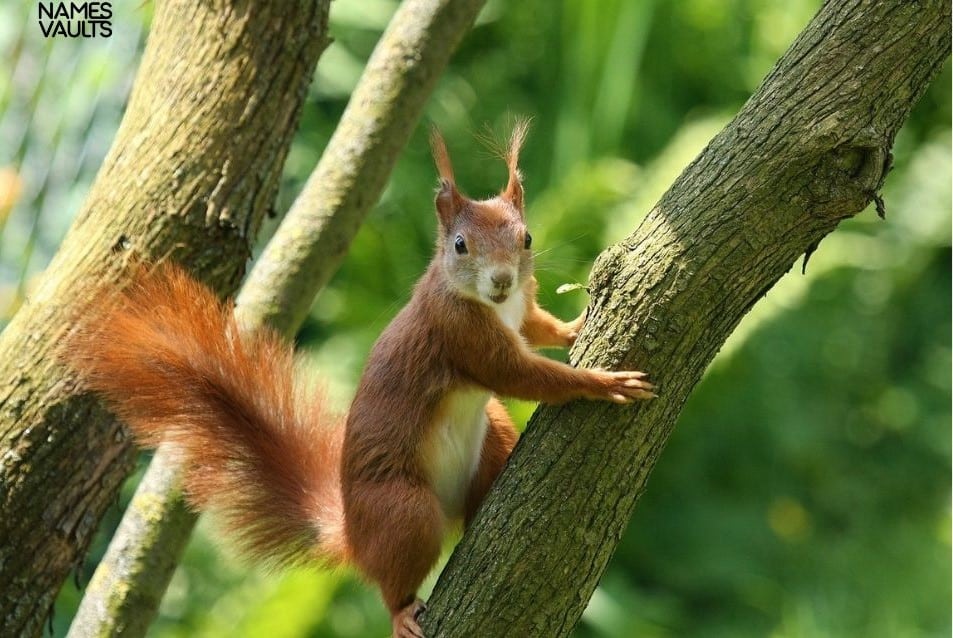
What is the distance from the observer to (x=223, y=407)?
2.52m

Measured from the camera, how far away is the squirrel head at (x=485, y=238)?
2350 millimetres

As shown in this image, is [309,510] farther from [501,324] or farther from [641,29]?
[641,29]

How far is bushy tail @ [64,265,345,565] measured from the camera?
7.93ft

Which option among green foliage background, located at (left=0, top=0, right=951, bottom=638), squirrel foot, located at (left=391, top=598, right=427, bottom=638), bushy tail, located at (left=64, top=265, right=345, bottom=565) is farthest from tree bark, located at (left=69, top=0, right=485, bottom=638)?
green foliage background, located at (left=0, top=0, right=951, bottom=638)

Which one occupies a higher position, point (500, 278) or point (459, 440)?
point (500, 278)

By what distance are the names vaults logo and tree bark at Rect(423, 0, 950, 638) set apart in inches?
82.8

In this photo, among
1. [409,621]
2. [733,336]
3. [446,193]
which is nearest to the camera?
[409,621]

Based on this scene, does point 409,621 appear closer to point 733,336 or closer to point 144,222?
point 144,222

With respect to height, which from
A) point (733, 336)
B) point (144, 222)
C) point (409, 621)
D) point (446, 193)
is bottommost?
point (409, 621)

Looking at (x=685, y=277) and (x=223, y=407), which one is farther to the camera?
(x=223, y=407)

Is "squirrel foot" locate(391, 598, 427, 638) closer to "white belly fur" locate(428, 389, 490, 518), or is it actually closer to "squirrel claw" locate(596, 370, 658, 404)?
"white belly fur" locate(428, 389, 490, 518)

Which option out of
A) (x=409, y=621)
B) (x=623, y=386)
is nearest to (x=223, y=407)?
(x=409, y=621)

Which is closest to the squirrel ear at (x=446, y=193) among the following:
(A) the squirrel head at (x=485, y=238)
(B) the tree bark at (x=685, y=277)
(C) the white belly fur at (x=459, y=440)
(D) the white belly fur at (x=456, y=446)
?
(A) the squirrel head at (x=485, y=238)

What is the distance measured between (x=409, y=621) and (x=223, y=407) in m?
0.62
